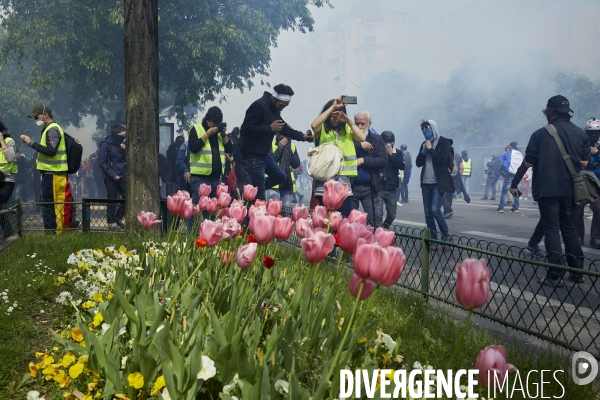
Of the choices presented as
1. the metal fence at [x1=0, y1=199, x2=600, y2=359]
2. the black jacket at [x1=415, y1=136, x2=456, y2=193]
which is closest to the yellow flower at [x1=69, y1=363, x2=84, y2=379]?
the metal fence at [x1=0, y1=199, x2=600, y2=359]

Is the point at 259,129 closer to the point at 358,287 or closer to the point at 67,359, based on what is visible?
the point at 67,359

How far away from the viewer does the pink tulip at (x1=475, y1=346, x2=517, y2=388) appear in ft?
5.75

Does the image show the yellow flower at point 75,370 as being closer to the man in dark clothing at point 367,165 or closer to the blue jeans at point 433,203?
the man in dark clothing at point 367,165

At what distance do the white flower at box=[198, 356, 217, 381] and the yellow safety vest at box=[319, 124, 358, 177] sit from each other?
5188 mm

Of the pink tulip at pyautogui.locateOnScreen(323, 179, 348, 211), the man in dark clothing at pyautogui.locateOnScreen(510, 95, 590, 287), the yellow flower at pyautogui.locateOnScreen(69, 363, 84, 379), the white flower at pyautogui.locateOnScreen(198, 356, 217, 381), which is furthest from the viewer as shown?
the man in dark clothing at pyautogui.locateOnScreen(510, 95, 590, 287)

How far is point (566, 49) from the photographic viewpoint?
86.3 m

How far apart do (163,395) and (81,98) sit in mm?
26549

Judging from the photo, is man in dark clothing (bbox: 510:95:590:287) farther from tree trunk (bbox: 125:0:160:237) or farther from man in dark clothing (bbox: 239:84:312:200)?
tree trunk (bbox: 125:0:160:237)

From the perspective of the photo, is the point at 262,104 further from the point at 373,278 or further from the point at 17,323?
the point at 373,278

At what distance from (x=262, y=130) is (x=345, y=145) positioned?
1046 millimetres

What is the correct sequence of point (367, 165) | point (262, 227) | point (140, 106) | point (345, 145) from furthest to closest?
point (367, 165) < point (345, 145) < point (140, 106) < point (262, 227)

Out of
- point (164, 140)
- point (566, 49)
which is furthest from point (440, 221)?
point (566, 49)

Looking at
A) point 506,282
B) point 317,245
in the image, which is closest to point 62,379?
point 317,245

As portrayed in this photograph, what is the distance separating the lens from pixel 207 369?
2.33 meters
